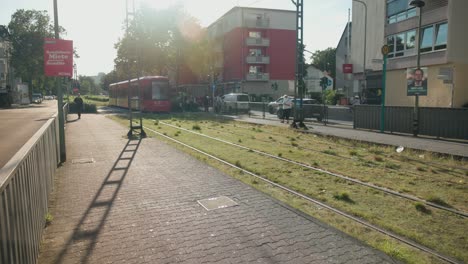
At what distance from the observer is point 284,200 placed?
20.9 ft

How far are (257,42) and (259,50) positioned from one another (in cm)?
147

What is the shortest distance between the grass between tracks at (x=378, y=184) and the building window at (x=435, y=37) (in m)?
16.9

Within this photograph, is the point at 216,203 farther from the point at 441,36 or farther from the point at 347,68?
the point at 347,68

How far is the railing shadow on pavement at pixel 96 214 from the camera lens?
4406 mm

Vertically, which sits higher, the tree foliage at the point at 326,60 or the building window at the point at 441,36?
the tree foliage at the point at 326,60

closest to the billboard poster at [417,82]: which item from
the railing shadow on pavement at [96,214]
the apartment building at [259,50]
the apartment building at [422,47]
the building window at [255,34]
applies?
the apartment building at [422,47]

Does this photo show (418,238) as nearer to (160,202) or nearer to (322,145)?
(160,202)

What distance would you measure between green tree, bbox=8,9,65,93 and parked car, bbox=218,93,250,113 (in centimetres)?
4832

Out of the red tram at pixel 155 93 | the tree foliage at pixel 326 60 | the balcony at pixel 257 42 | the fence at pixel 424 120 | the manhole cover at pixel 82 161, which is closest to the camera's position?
the manhole cover at pixel 82 161

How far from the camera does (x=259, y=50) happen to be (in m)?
54.6

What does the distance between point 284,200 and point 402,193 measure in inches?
87.4

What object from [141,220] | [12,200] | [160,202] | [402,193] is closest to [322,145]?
[402,193]

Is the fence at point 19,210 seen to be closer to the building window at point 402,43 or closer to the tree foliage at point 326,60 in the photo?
the building window at point 402,43

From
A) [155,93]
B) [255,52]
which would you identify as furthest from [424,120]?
[255,52]
